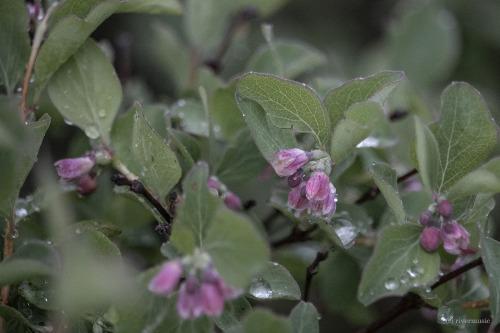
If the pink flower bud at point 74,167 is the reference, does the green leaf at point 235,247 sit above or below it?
above

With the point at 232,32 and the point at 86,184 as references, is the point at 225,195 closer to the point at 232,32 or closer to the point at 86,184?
the point at 86,184

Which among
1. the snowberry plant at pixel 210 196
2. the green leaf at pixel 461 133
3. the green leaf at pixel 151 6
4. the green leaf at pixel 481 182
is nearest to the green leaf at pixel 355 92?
the snowberry plant at pixel 210 196

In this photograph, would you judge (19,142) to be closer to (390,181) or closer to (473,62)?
(390,181)

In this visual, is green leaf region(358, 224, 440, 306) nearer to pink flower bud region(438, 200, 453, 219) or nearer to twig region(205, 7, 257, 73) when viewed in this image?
pink flower bud region(438, 200, 453, 219)

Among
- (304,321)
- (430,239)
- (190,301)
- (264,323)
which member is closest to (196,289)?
(190,301)

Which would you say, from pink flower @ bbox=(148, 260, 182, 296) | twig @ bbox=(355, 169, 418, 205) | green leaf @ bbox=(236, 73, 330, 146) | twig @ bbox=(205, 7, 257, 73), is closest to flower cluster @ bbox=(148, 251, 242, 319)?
pink flower @ bbox=(148, 260, 182, 296)

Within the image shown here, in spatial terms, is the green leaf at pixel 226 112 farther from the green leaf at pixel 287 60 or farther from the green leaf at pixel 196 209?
the green leaf at pixel 196 209
